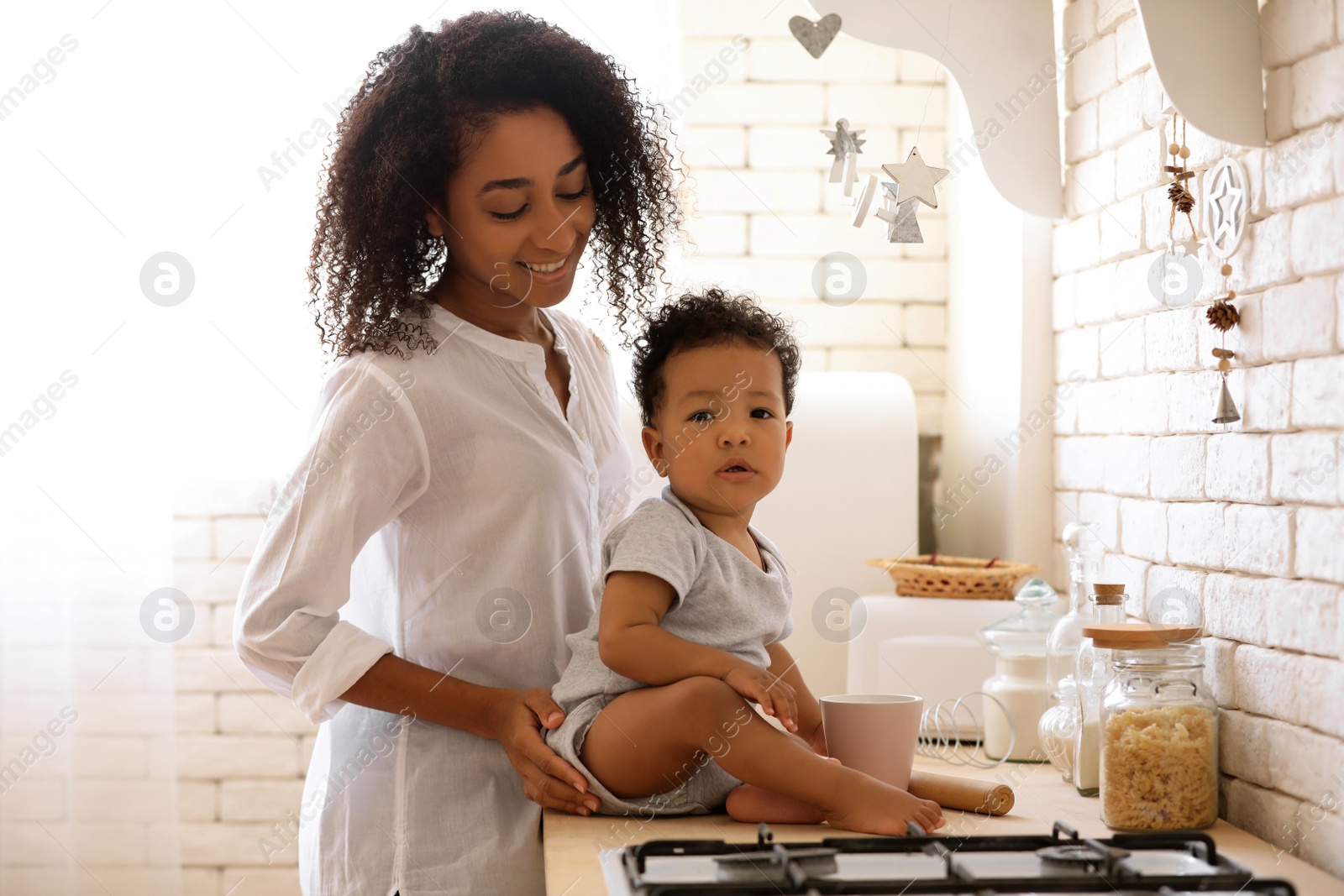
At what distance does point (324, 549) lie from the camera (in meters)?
1.15

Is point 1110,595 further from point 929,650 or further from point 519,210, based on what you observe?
point 519,210

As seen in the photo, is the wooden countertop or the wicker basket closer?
Result: the wooden countertop

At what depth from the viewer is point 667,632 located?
112 centimetres

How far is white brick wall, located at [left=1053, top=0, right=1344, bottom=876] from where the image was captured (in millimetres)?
1029

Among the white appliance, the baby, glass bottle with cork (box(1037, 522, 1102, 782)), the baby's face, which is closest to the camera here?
the baby

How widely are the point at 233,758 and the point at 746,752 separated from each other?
1551 mm

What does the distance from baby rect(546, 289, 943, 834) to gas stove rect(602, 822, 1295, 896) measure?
11 cm

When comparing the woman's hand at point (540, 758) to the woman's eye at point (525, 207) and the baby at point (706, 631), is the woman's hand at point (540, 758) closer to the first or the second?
the baby at point (706, 631)

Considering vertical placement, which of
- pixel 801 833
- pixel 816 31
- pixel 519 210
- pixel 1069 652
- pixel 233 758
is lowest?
pixel 233 758

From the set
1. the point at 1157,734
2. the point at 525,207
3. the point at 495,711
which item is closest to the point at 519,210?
the point at 525,207

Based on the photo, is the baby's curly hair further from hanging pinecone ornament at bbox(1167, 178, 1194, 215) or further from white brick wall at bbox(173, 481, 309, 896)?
white brick wall at bbox(173, 481, 309, 896)

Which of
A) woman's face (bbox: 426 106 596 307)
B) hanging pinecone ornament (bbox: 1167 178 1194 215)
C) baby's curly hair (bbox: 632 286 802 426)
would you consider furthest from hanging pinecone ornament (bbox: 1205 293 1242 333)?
woman's face (bbox: 426 106 596 307)

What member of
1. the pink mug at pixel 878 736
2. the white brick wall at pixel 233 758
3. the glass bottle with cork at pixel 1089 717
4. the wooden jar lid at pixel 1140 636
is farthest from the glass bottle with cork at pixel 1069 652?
the white brick wall at pixel 233 758

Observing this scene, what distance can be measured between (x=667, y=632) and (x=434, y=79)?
66 cm
